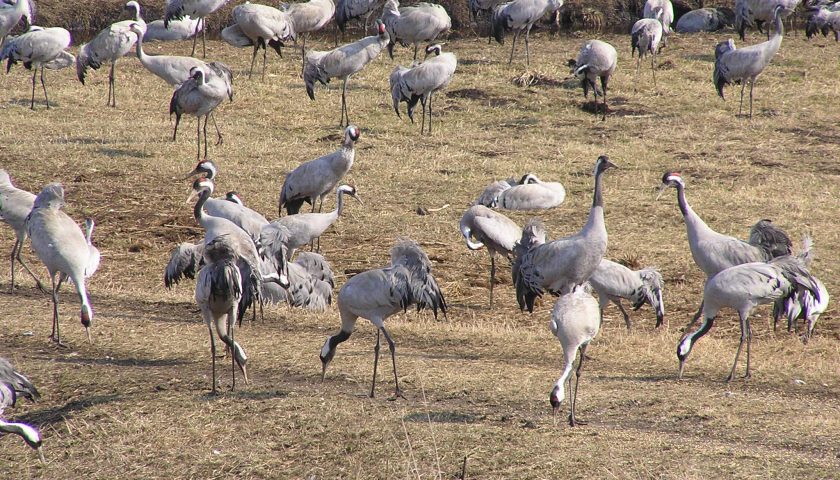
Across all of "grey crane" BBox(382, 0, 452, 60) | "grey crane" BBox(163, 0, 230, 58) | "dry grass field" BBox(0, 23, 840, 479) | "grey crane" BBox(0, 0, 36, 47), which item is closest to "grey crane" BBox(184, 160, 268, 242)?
"dry grass field" BBox(0, 23, 840, 479)

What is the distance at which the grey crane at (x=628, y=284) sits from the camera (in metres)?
8.91

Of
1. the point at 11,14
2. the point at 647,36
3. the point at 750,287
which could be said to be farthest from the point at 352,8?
the point at 750,287

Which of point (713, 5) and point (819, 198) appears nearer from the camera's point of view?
point (819, 198)

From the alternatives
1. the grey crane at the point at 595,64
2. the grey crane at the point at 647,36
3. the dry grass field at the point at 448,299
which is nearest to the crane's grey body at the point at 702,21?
the dry grass field at the point at 448,299

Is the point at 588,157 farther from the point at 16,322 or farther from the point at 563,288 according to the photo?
the point at 16,322

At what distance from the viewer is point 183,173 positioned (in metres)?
13.6

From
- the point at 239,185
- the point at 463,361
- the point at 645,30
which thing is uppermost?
the point at 645,30

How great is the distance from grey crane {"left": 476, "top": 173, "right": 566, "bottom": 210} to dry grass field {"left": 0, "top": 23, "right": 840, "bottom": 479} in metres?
0.22

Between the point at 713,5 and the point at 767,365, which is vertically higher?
the point at 713,5

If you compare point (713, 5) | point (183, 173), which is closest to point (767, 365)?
point (183, 173)

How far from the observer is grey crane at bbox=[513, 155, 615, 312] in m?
8.10

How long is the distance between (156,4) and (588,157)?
529 inches

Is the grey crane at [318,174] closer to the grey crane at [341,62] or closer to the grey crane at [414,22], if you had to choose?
the grey crane at [341,62]

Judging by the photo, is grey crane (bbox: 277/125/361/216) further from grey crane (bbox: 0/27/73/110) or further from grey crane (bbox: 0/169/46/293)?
grey crane (bbox: 0/27/73/110)
